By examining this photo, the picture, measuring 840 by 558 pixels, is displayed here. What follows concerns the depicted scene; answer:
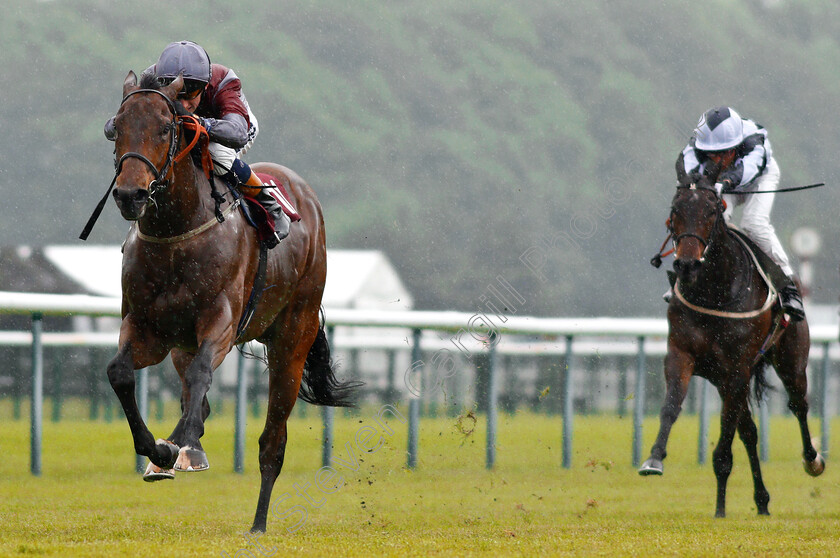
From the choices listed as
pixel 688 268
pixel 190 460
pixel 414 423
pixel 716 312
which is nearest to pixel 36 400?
pixel 414 423

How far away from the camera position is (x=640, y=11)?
5600cm

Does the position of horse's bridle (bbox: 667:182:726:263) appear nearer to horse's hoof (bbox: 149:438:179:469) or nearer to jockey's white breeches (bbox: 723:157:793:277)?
jockey's white breeches (bbox: 723:157:793:277)

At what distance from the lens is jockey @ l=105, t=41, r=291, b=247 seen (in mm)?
5020

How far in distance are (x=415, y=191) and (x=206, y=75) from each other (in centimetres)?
3288

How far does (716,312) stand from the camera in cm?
676

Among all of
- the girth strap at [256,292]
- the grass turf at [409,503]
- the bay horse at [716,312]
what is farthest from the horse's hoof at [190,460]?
the bay horse at [716,312]

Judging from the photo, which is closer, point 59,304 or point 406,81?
point 59,304

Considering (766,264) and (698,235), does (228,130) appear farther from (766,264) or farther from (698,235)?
(766,264)

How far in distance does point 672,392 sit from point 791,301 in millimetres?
1073

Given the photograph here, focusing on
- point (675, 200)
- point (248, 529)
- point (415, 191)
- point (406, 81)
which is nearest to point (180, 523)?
point (248, 529)

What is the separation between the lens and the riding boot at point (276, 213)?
5496 millimetres

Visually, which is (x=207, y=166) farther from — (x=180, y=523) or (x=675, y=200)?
(x=675, y=200)

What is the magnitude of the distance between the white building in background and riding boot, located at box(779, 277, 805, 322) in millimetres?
5092

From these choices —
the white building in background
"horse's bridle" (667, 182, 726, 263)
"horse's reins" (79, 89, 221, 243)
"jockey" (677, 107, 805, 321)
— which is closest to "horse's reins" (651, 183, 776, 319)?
"horse's bridle" (667, 182, 726, 263)
